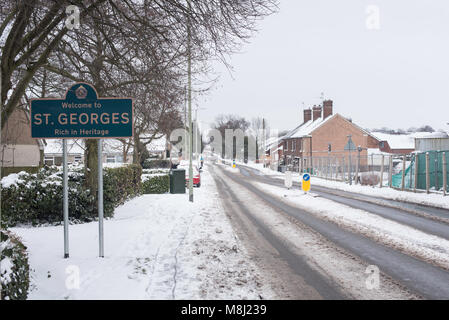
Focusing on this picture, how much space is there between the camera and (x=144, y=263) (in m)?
5.88

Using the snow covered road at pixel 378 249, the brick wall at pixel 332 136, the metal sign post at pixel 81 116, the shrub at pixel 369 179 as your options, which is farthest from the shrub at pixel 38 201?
the brick wall at pixel 332 136

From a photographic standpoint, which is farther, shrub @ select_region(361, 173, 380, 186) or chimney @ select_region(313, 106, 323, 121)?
chimney @ select_region(313, 106, 323, 121)

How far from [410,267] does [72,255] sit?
5.96 metres

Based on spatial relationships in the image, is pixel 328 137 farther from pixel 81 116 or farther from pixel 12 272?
pixel 12 272

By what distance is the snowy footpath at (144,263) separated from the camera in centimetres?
465

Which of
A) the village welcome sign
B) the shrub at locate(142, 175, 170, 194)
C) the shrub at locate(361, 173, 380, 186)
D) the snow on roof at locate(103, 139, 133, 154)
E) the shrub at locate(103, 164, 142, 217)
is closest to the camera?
the village welcome sign

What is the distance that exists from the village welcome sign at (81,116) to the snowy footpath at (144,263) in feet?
6.89

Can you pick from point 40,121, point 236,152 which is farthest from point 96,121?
point 236,152

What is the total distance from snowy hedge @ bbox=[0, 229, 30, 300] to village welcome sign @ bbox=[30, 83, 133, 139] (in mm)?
2278

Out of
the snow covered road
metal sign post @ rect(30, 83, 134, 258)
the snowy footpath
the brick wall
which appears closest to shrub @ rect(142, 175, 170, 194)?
the snow covered road

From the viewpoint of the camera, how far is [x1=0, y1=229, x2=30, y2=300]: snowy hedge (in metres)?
3.46

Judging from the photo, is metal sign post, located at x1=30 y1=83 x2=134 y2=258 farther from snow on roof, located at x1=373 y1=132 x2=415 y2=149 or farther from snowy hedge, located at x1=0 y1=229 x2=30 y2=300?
snow on roof, located at x1=373 y1=132 x2=415 y2=149

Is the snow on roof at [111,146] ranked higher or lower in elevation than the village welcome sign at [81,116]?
higher

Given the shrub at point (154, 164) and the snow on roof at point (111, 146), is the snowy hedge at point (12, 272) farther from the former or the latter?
the shrub at point (154, 164)
